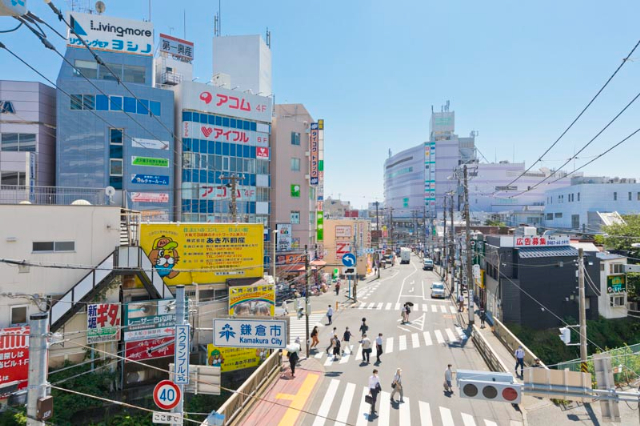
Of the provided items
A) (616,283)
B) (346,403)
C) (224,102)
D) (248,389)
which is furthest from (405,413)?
(224,102)

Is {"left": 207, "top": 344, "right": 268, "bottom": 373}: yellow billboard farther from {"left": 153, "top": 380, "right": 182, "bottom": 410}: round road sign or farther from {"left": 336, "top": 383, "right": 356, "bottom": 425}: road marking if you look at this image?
{"left": 153, "top": 380, "right": 182, "bottom": 410}: round road sign

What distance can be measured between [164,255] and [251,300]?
509 cm

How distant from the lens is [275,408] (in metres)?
16.9

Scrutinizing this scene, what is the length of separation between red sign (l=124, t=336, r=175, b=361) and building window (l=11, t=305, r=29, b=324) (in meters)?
4.37

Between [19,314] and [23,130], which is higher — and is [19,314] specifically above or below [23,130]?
below

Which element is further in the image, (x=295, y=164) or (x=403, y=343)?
(x=295, y=164)

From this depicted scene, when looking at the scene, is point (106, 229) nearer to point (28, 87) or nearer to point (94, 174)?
point (94, 174)

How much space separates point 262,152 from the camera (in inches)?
2026

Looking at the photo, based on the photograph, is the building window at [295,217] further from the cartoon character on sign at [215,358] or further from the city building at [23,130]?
the cartoon character on sign at [215,358]

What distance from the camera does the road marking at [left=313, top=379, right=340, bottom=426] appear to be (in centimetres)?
1592

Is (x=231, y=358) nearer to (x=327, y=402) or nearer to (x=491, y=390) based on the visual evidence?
(x=327, y=402)

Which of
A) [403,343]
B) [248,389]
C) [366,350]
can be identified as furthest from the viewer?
[403,343]

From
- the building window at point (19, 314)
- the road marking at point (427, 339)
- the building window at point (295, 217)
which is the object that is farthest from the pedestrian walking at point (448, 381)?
the building window at point (295, 217)

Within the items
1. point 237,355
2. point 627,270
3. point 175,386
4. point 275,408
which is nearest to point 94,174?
point 237,355
